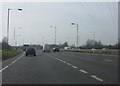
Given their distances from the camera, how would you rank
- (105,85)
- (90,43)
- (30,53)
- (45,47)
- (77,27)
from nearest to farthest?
(105,85) → (30,53) → (77,27) → (45,47) → (90,43)

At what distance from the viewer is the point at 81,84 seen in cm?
1372

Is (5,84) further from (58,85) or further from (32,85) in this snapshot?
(58,85)

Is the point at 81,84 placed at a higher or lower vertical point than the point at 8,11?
lower

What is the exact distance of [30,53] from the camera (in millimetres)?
64312

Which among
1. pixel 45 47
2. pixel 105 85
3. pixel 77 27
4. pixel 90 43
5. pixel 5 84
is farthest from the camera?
pixel 90 43

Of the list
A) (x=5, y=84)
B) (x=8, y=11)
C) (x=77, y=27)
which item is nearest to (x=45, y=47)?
(x=77, y=27)

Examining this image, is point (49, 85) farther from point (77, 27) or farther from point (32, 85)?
point (77, 27)

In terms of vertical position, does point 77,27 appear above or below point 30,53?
above

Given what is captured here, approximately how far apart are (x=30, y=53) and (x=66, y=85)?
168ft

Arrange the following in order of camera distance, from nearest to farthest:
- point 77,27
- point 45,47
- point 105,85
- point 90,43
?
point 105,85 → point 77,27 → point 45,47 → point 90,43

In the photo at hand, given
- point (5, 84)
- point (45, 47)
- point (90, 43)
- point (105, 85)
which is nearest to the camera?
point (105, 85)

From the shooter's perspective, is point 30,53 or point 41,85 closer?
point 41,85

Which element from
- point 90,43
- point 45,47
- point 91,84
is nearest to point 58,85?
point 91,84

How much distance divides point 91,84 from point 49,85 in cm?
181
